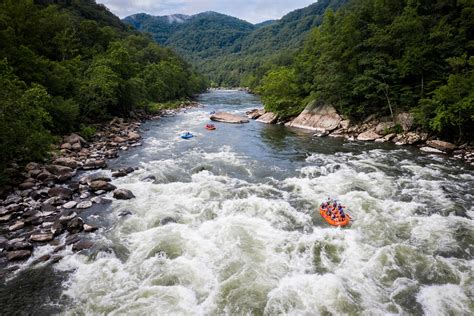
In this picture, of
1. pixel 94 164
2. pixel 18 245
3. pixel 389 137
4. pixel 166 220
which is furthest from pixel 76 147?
pixel 389 137

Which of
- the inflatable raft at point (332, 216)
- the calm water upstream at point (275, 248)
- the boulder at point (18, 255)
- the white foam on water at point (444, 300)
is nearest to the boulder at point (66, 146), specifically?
the calm water upstream at point (275, 248)

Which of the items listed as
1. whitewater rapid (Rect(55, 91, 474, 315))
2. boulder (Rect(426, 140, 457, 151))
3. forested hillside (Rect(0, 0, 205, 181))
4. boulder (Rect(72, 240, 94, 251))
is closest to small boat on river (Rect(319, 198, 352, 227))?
whitewater rapid (Rect(55, 91, 474, 315))

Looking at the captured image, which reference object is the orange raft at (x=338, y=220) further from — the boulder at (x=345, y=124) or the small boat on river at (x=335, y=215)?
the boulder at (x=345, y=124)

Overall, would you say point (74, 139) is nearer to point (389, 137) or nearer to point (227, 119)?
point (227, 119)

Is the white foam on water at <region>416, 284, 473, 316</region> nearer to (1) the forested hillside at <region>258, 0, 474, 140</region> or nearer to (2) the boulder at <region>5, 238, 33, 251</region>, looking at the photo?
(2) the boulder at <region>5, 238, 33, 251</region>

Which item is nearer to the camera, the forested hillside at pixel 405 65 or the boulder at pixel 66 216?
the boulder at pixel 66 216

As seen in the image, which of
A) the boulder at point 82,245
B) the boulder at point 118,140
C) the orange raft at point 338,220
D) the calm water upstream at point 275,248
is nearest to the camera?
the calm water upstream at point 275,248

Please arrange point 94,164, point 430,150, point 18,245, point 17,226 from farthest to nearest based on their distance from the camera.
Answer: point 430,150
point 94,164
point 17,226
point 18,245

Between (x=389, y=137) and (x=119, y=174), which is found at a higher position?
(x=389, y=137)
